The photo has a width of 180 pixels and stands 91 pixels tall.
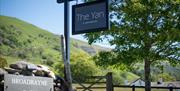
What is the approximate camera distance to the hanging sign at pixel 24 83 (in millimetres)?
9422

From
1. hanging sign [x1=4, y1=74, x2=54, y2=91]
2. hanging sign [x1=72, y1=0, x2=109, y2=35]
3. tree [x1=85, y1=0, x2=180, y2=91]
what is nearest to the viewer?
hanging sign [x1=4, y1=74, x2=54, y2=91]

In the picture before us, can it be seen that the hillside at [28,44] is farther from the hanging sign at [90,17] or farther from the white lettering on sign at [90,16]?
the white lettering on sign at [90,16]

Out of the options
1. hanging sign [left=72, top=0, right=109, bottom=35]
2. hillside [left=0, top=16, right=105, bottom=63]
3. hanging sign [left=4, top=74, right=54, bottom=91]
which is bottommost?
hillside [left=0, top=16, right=105, bottom=63]

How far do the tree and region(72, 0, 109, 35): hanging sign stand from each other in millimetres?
11839

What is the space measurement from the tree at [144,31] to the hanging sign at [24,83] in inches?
487

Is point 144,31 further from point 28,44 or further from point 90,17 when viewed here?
point 28,44

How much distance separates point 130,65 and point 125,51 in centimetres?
102

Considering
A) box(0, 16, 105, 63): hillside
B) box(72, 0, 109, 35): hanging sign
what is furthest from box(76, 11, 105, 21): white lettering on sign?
box(0, 16, 105, 63): hillside

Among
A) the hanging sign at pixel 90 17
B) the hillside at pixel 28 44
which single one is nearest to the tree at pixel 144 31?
the hanging sign at pixel 90 17

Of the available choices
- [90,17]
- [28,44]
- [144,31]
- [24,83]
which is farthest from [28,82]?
[28,44]

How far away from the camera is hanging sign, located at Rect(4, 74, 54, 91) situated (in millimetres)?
9422

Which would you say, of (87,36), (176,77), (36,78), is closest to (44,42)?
(176,77)

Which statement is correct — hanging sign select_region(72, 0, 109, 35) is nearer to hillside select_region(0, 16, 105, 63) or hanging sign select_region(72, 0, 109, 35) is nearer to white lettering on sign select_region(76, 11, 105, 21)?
white lettering on sign select_region(76, 11, 105, 21)

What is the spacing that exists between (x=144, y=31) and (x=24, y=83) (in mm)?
13525
